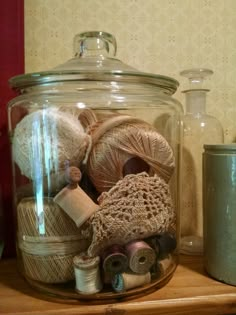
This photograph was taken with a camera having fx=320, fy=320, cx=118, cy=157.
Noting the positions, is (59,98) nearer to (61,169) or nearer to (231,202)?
(61,169)

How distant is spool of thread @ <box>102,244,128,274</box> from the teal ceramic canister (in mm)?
173

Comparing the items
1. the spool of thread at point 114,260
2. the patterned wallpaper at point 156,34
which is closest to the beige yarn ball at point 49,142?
the spool of thread at point 114,260

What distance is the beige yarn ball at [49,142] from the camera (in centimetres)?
49

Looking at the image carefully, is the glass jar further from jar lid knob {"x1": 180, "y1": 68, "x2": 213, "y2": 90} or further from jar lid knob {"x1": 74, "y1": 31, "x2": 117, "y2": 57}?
jar lid knob {"x1": 180, "y1": 68, "x2": 213, "y2": 90}

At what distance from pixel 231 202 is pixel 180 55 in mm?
431

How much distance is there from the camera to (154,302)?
471 millimetres

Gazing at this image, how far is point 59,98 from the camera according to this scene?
0.53m

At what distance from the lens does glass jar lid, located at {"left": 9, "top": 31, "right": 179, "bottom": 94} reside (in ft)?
1.63

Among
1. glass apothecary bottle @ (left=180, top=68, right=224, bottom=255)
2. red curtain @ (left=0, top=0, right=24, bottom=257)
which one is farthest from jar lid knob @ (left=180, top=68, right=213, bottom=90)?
red curtain @ (left=0, top=0, right=24, bottom=257)

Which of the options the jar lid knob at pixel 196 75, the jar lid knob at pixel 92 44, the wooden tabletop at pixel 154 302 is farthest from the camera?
the jar lid knob at pixel 196 75

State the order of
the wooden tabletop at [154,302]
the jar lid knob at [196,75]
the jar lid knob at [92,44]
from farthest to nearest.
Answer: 1. the jar lid knob at [196,75]
2. the jar lid knob at [92,44]
3. the wooden tabletop at [154,302]

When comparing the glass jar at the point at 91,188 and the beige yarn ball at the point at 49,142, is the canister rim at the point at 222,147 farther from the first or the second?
the beige yarn ball at the point at 49,142

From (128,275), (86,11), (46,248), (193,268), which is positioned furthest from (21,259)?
(86,11)

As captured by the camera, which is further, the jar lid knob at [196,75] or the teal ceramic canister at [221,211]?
the jar lid knob at [196,75]
